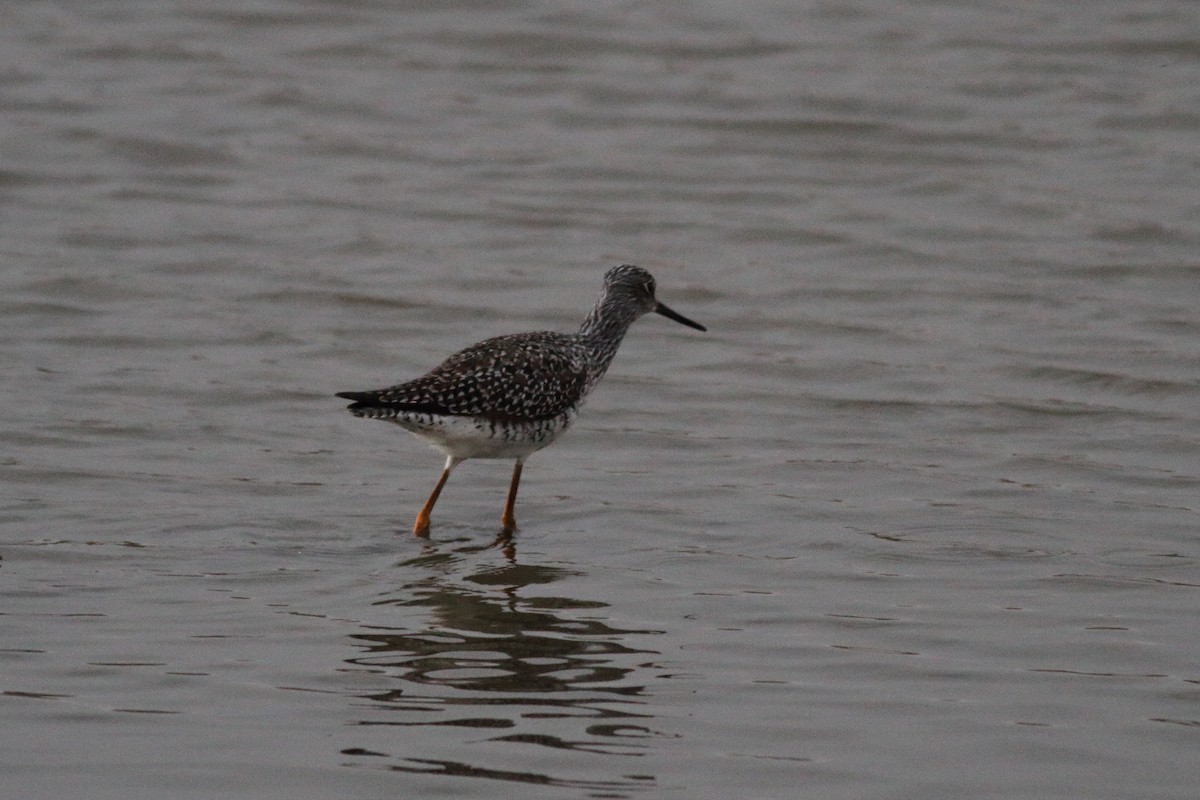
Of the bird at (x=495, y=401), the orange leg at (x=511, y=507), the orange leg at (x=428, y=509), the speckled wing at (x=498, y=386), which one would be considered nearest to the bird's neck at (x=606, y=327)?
the bird at (x=495, y=401)

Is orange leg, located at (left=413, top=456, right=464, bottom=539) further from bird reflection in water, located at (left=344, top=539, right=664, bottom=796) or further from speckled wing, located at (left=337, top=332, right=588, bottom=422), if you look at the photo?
bird reflection in water, located at (left=344, top=539, right=664, bottom=796)

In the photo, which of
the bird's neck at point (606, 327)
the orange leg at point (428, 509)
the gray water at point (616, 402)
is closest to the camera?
the gray water at point (616, 402)

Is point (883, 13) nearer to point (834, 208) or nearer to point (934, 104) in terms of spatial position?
point (934, 104)

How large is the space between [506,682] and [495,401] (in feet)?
8.73

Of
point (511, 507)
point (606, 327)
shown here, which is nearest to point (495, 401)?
point (511, 507)

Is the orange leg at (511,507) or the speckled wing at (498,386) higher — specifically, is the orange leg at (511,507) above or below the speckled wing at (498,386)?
below

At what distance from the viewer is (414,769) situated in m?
6.06

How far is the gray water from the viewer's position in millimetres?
6559

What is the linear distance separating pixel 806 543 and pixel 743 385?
339cm

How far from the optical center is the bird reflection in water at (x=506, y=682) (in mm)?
6180

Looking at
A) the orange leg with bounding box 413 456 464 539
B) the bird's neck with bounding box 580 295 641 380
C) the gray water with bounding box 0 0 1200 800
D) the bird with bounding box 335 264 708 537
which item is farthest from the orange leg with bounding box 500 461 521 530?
the bird's neck with bounding box 580 295 641 380

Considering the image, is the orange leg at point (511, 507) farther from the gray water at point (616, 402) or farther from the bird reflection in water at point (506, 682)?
the bird reflection in water at point (506, 682)

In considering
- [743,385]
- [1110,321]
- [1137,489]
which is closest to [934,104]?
[1110,321]

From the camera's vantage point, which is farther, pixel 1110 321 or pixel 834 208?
pixel 834 208
